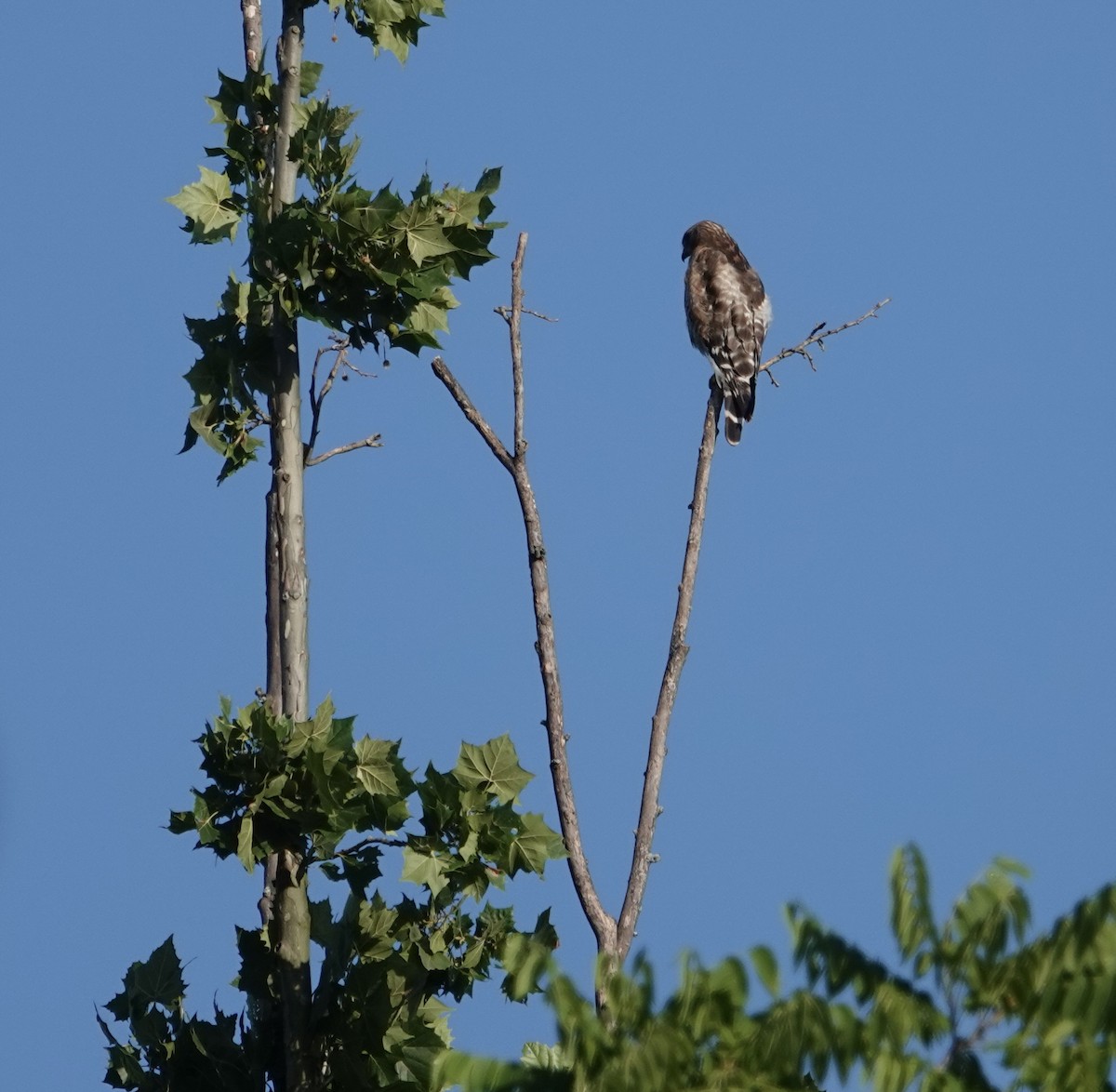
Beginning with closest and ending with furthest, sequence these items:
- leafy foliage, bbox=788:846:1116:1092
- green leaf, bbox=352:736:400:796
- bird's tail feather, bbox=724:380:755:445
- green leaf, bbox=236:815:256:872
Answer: leafy foliage, bbox=788:846:1116:1092, green leaf, bbox=236:815:256:872, green leaf, bbox=352:736:400:796, bird's tail feather, bbox=724:380:755:445

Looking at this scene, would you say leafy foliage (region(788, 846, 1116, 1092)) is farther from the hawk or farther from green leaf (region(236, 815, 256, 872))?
the hawk

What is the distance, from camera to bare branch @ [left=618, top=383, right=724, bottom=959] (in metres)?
9.38

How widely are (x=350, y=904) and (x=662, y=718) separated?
2.10m

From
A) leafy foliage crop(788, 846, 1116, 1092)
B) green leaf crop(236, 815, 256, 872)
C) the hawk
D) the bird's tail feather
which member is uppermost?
the hawk

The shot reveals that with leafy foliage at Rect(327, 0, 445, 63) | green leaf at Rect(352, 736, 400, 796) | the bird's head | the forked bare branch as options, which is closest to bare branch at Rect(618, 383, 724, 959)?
the forked bare branch

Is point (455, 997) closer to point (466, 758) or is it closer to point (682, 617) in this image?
point (466, 758)

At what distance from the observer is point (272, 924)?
8.43m

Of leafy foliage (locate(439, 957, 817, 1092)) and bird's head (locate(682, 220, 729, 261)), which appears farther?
bird's head (locate(682, 220, 729, 261))

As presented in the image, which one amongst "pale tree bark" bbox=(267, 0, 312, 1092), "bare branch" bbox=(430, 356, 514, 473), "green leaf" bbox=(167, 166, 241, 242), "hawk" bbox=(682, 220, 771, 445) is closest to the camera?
"pale tree bark" bbox=(267, 0, 312, 1092)

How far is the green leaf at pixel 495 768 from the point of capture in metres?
8.34

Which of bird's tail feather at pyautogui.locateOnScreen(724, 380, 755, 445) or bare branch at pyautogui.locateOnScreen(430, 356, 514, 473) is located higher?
bird's tail feather at pyautogui.locateOnScreen(724, 380, 755, 445)

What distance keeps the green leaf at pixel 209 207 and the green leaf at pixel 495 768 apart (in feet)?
9.40

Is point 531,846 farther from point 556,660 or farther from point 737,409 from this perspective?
point 737,409

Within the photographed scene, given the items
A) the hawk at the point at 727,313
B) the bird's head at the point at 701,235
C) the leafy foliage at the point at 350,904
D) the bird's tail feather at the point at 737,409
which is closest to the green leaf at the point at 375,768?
the leafy foliage at the point at 350,904
